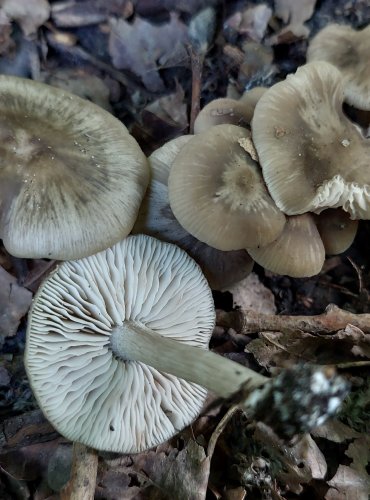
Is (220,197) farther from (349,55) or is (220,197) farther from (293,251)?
(349,55)

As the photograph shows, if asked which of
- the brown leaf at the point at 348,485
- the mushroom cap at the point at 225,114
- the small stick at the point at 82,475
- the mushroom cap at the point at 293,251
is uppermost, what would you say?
the mushroom cap at the point at 225,114

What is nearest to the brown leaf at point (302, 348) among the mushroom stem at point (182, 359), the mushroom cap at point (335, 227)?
the mushroom cap at point (335, 227)

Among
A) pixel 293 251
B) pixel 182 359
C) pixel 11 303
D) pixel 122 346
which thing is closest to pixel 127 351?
pixel 122 346

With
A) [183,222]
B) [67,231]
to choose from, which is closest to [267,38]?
[183,222]

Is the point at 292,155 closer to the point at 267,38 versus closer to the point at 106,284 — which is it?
the point at 106,284

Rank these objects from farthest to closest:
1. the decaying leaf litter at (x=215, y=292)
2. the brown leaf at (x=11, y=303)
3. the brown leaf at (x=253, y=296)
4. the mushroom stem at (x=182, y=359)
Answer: the brown leaf at (x=253, y=296), the brown leaf at (x=11, y=303), the decaying leaf litter at (x=215, y=292), the mushroom stem at (x=182, y=359)

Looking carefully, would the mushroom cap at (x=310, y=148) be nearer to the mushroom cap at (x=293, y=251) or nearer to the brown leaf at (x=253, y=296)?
the mushroom cap at (x=293, y=251)
